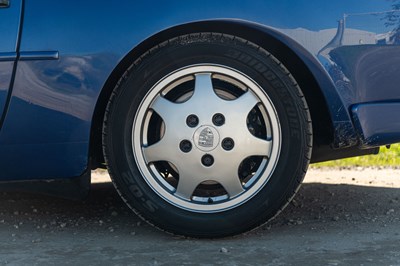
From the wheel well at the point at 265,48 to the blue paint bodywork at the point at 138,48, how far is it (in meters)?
0.02

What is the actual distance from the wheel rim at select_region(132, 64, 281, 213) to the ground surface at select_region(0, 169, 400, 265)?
0.79ft

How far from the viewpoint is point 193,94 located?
3109mm

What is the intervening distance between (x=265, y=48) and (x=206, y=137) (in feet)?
1.71

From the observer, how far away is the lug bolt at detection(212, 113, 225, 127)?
3.08m

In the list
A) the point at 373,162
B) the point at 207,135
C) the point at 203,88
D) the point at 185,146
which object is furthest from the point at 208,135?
the point at 373,162

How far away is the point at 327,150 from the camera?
11.0 ft

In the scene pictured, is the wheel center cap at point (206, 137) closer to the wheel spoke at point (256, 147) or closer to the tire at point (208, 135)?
the tire at point (208, 135)

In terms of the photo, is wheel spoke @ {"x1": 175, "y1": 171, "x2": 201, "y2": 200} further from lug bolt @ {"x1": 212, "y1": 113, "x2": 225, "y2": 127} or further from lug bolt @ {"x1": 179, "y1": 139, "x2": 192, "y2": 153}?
lug bolt @ {"x1": 212, "y1": 113, "x2": 225, "y2": 127}

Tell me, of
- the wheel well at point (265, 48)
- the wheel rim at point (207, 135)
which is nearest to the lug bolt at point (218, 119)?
the wheel rim at point (207, 135)

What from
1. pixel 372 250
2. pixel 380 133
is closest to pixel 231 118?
pixel 380 133

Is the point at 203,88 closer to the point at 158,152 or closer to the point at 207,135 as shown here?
the point at 207,135

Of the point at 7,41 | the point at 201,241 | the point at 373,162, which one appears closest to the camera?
the point at 7,41

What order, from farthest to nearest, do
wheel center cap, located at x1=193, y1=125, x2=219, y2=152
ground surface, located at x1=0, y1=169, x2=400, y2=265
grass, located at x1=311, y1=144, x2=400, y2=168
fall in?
grass, located at x1=311, y1=144, x2=400, y2=168 → wheel center cap, located at x1=193, y1=125, x2=219, y2=152 → ground surface, located at x1=0, y1=169, x2=400, y2=265

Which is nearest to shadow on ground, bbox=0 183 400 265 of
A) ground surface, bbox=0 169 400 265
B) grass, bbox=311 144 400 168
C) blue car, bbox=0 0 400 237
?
ground surface, bbox=0 169 400 265
